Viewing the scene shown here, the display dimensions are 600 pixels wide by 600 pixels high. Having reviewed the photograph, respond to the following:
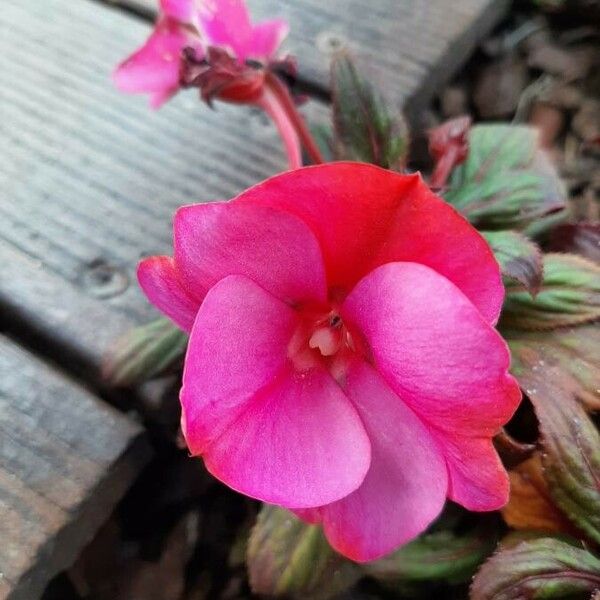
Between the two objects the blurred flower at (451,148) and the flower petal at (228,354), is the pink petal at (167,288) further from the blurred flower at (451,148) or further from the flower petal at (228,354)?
the blurred flower at (451,148)

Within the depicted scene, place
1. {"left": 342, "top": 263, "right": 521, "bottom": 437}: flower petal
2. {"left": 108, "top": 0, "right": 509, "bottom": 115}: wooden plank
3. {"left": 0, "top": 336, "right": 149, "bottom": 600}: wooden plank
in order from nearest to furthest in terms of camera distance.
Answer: {"left": 342, "top": 263, "right": 521, "bottom": 437}: flower petal
{"left": 0, "top": 336, "right": 149, "bottom": 600}: wooden plank
{"left": 108, "top": 0, "right": 509, "bottom": 115}: wooden plank

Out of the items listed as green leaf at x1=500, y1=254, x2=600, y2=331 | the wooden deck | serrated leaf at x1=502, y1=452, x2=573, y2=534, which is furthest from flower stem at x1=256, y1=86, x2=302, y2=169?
serrated leaf at x1=502, y1=452, x2=573, y2=534

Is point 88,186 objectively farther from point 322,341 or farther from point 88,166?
point 322,341

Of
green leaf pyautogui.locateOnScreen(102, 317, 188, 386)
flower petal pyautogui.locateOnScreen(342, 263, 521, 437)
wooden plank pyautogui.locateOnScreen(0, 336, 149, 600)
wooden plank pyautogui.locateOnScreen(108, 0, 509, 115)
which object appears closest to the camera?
flower petal pyautogui.locateOnScreen(342, 263, 521, 437)

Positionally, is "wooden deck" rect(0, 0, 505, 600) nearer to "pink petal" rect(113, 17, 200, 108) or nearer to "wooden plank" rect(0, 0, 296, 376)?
"wooden plank" rect(0, 0, 296, 376)

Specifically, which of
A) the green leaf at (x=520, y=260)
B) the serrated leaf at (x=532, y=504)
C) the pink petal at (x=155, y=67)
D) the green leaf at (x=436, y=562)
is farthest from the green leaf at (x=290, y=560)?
the pink petal at (x=155, y=67)

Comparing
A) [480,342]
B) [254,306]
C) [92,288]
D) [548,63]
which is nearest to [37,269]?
[92,288]
